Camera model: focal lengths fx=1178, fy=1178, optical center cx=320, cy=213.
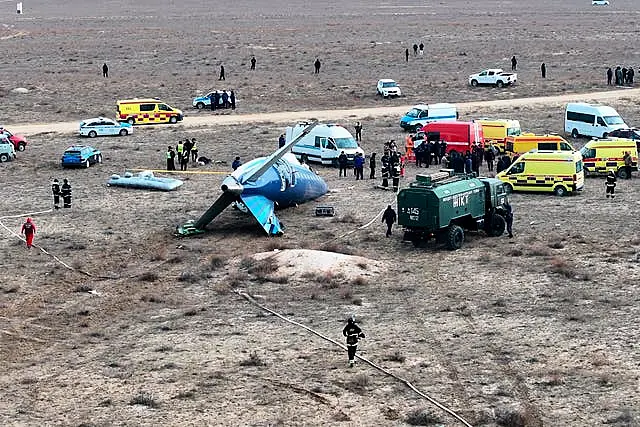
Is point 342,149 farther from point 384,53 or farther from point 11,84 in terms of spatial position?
point 384,53

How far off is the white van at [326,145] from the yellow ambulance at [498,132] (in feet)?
19.9

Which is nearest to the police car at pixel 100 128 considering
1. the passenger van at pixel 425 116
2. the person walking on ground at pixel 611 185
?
the passenger van at pixel 425 116

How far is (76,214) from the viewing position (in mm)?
43781

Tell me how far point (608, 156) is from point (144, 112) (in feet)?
90.8

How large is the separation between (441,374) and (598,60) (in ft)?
235

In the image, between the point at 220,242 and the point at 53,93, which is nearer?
the point at 220,242

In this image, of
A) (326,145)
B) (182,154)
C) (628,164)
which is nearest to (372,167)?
(326,145)

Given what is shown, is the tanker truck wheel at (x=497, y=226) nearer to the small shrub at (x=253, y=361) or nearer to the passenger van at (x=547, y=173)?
the passenger van at (x=547, y=173)

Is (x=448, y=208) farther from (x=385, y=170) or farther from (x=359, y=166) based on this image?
(x=359, y=166)

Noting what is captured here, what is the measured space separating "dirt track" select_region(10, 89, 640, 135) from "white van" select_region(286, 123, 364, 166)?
484 inches

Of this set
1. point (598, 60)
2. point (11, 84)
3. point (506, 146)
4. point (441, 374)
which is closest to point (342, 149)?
point (506, 146)

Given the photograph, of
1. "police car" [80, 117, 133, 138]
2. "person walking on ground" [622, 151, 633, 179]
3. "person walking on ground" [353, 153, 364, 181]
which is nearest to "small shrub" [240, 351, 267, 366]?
"person walking on ground" [353, 153, 364, 181]

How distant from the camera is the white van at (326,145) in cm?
5366

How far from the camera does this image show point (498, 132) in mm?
55500
